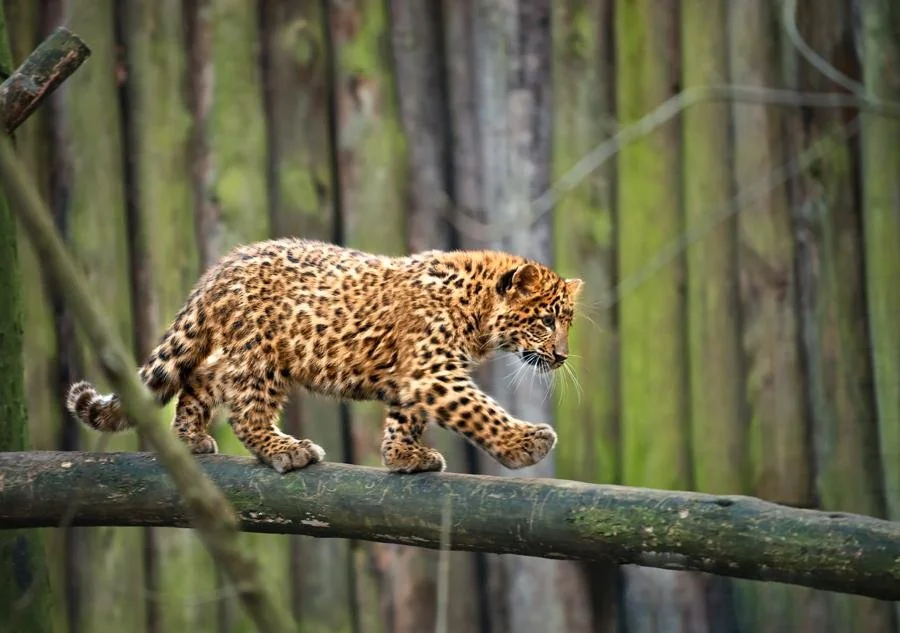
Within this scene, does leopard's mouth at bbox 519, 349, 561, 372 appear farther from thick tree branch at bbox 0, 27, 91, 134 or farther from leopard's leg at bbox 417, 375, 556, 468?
thick tree branch at bbox 0, 27, 91, 134

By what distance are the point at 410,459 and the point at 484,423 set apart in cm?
28

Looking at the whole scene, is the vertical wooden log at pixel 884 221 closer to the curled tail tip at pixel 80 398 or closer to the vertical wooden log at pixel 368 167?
the vertical wooden log at pixel 368 167

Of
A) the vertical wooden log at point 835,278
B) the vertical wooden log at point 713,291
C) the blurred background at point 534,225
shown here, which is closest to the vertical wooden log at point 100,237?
the blurred background at point 534,225

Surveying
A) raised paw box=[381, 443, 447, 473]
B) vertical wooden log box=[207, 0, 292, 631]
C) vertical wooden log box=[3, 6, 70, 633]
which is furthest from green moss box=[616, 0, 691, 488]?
vertical wooden log box=[3, 6, 70, 633]

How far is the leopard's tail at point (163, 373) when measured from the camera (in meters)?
5.48

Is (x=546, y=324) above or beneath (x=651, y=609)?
above

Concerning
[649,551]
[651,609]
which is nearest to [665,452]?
[651,609]

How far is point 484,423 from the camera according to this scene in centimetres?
508

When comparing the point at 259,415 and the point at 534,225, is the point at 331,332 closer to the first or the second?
the point at 259,415

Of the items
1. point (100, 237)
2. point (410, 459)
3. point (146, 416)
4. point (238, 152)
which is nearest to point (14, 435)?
point (410, 459)

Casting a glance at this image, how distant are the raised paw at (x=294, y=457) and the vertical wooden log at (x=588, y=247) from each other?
213cm

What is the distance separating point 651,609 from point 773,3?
2.88 metres

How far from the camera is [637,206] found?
6934 mm

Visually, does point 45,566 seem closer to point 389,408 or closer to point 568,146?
point 389,408
